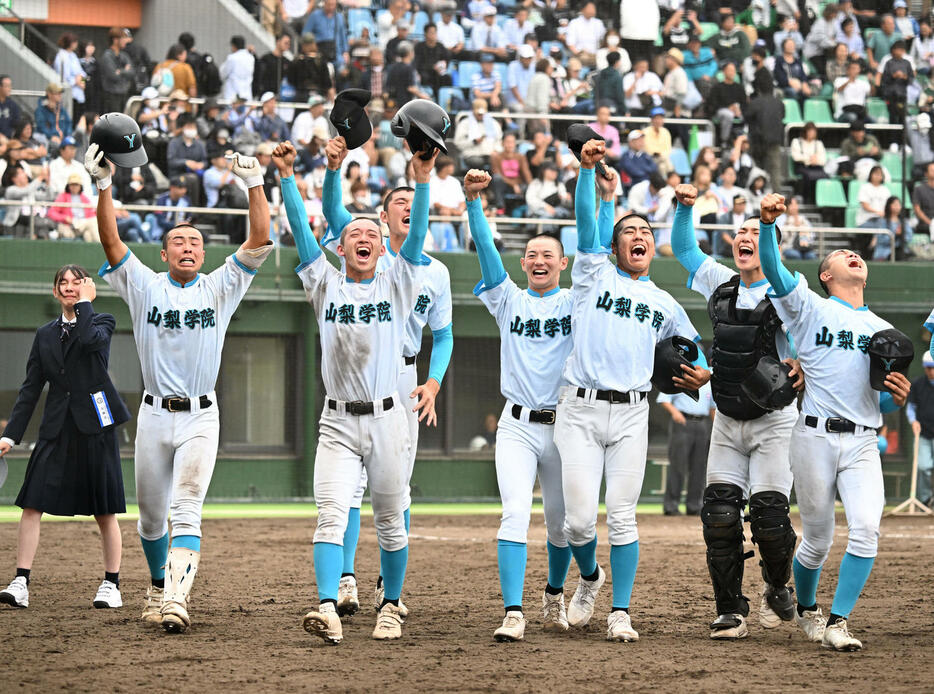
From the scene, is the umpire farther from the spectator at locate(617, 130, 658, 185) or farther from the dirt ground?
the dirt ground

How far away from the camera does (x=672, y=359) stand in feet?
25.4

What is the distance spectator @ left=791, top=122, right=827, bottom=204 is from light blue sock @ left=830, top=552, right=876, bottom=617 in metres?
15.2

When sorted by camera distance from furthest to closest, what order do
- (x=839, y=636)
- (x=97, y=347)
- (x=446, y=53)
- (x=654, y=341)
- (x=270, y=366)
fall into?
(x=446, y=53) < (x=270, y=366) < (x=97, y=347) < (x=654, y=341) < (x=839, y=636)

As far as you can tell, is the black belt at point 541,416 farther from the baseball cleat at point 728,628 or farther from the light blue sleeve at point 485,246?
the baseball cleat at point 728,628

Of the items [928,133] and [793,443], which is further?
[928,133]

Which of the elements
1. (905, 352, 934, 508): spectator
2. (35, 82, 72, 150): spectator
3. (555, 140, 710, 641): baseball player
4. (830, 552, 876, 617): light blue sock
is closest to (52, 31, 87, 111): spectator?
(35, 82, 72, 150): spectator

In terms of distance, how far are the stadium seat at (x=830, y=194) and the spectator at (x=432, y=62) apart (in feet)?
20.1

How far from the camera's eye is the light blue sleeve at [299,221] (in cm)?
726

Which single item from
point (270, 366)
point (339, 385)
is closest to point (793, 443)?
point (339, 385)

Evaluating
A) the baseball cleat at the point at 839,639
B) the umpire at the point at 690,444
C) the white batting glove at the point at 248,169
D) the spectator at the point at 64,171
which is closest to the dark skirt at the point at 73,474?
the white batting glove at the point at 248,169

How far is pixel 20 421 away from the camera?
8719 mm

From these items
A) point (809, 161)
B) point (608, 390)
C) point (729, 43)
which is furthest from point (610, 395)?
point (729, 43)

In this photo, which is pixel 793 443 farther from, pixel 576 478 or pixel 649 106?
pixel 649 106

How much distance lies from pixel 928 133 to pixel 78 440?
17.1 metres
